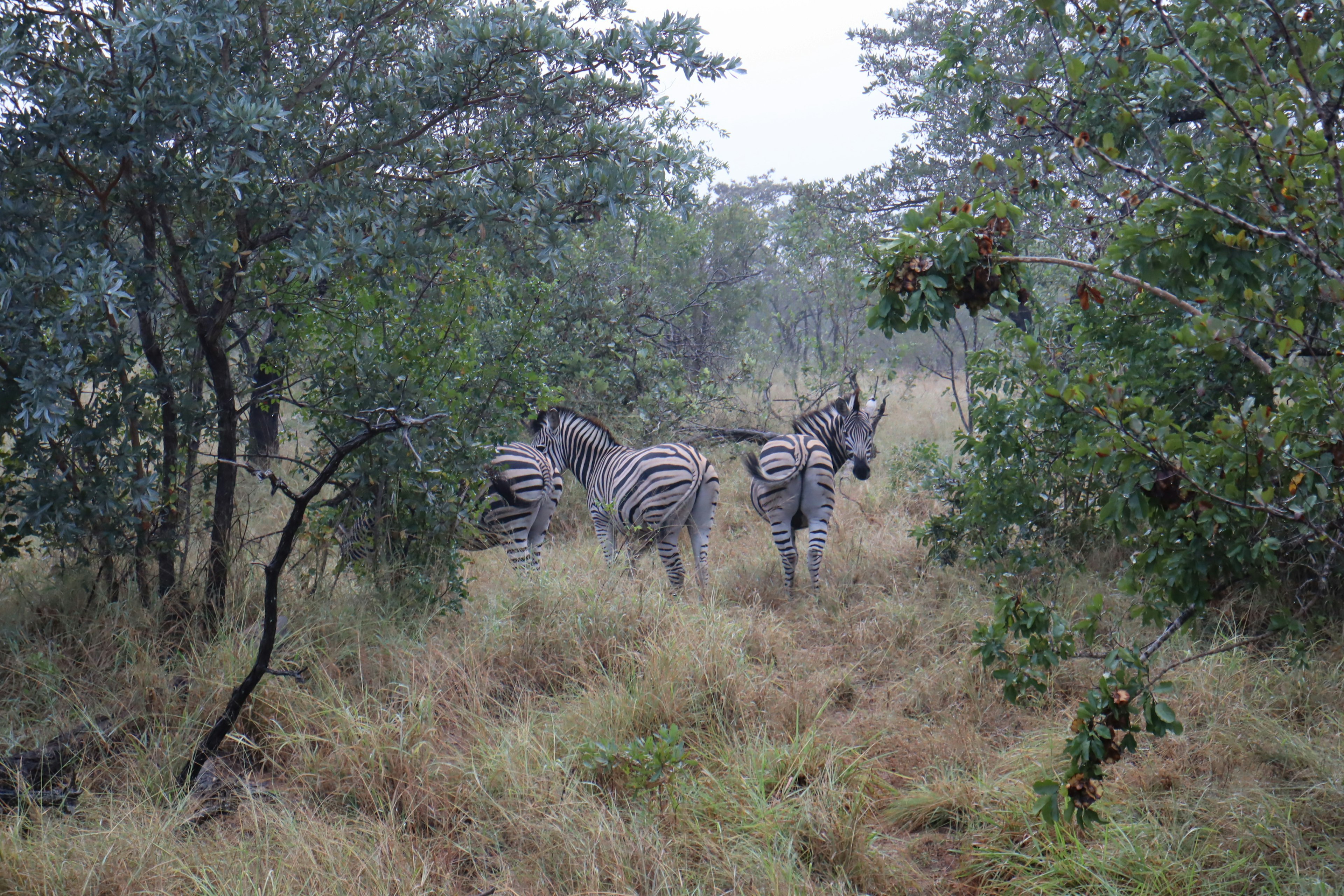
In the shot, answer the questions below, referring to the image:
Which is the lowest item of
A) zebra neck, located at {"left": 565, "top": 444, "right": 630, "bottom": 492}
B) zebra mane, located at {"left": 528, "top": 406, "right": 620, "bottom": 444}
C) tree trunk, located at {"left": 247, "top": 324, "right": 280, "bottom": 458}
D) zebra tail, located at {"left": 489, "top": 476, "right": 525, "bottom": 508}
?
zebra tail, located at {"left": 489, "top": 476, "right": 525, "bottom": 508}

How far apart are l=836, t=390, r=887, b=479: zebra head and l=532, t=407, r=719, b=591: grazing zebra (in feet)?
4.79

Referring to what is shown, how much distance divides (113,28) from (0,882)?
3.16m

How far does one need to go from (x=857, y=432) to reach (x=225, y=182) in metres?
5.14

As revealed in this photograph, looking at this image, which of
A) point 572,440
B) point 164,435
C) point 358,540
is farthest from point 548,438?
point 164,435

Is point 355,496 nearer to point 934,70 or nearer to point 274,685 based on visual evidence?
point 274,685

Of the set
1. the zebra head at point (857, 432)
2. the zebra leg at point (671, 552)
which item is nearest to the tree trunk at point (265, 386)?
the zebra leg at point (671, 552)

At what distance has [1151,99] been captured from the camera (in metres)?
4.11

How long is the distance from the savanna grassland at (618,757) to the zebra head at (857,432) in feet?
7.89

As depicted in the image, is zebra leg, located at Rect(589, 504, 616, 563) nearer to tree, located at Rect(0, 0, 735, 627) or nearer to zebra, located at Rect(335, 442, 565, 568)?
zebra, located at Rect(335, 442, 565, 568)

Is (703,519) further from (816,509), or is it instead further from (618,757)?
(618,757)

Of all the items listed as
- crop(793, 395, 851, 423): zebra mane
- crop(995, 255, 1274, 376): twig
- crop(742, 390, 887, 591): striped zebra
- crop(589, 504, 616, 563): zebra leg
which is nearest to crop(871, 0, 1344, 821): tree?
crop(995, 255, 1274, 376): twig

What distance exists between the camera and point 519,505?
6562mm

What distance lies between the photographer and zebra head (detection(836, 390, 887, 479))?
7.64 meters

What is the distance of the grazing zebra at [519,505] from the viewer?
6.37 metres
